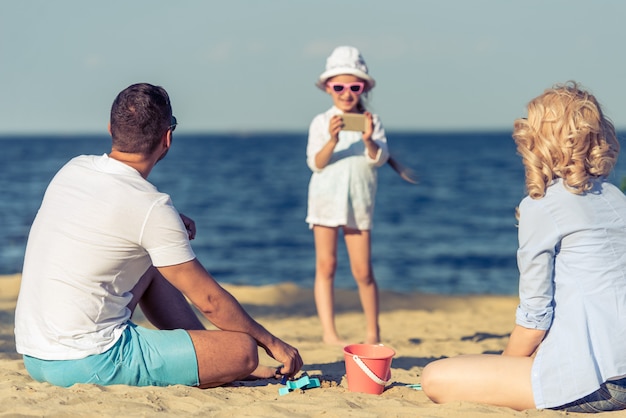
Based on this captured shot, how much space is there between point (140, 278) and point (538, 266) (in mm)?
1827

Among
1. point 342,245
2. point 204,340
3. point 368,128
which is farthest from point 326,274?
point 342,245

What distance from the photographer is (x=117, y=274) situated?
3562mm

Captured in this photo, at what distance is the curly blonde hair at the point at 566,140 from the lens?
336cm

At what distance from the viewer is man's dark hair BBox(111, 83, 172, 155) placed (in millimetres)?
3461

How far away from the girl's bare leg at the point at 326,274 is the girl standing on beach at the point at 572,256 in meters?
2.47

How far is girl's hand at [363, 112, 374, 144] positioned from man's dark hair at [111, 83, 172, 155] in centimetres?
224

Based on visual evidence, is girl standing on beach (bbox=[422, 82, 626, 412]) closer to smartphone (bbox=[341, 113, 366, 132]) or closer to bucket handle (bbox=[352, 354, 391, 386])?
bucket handle (bbox=[352, 354, 391, 386])

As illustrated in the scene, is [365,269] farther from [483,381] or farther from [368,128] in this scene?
[483,381]

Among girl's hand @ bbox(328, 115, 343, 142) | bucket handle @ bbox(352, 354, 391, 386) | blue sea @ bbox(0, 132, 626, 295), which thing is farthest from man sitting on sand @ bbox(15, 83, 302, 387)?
blue sea @ bbox(0, 132, 626, 295)

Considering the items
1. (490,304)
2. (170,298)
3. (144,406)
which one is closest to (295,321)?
(490,304)

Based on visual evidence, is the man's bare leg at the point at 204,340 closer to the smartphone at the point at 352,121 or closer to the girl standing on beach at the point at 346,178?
the girl standing on beach at the point at 346,178

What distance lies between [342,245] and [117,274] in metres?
13.5

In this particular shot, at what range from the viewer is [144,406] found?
3387 millimetres

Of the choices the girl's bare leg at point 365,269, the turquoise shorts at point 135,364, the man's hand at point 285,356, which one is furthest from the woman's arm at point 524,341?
the girl's bare leg at point 365,269
